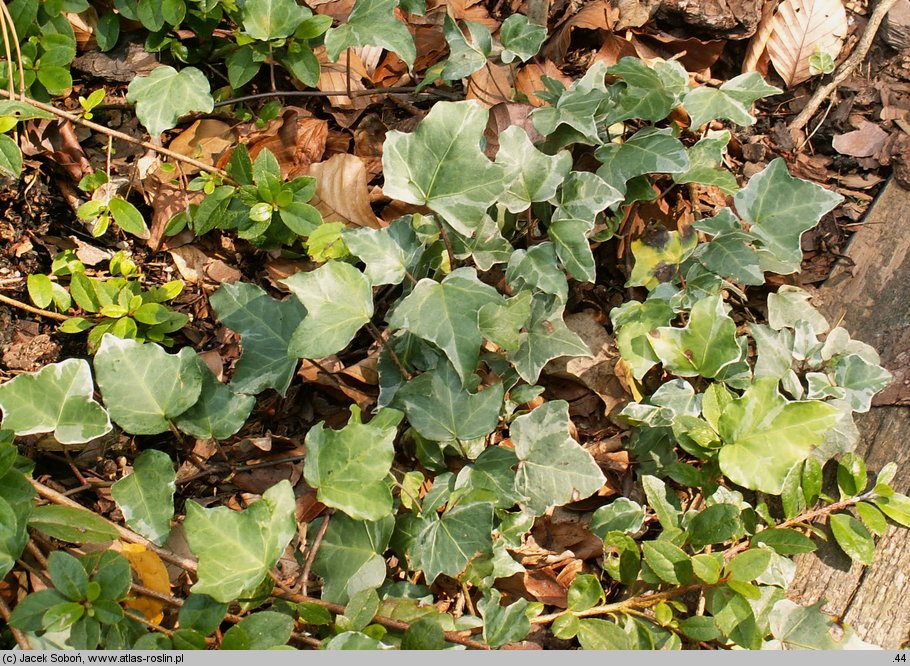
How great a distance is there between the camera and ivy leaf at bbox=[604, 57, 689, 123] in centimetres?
193

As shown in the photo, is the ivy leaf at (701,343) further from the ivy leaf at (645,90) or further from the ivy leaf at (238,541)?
the ivy leaf at (238,541)

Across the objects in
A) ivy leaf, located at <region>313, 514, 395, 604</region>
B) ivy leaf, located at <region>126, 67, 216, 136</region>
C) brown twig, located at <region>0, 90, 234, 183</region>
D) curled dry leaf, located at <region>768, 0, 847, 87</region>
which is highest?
curled dry leaf, located at <region>768, 0, 847, 87</region>

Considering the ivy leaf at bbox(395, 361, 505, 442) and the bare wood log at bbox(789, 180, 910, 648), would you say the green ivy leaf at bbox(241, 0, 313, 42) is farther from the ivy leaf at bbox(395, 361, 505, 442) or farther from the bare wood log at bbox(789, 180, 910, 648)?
the bare wood log at bbox(789, 180, 910, 648)

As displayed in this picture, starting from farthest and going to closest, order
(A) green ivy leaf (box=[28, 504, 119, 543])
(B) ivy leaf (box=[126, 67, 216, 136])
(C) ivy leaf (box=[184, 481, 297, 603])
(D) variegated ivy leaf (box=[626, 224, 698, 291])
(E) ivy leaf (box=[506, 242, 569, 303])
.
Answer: (D) variegated ivy leaf (box=[626, 224, 698, 291]) → (B) ivy leaf (box=[126, 67, 216, 136]) → (E) ivy leaf (box=[506, 242, 569, 303]) → (A) green ivy leaf (box=[28, 504, 119, 543]) → (C) ivy leaf (box=[184, 481, 297, 603])

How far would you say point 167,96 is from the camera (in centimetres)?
188

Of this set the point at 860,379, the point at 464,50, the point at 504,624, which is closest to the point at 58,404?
the point at 504,624

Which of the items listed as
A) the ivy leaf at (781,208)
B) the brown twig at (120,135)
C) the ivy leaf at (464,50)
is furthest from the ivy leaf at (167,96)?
the ivy leaf at (781,208)

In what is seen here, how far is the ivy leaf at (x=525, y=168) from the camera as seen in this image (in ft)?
5.85

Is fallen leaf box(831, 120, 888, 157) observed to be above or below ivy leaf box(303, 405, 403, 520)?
above

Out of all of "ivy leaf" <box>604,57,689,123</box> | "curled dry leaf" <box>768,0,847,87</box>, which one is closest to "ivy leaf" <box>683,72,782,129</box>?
"ivy leaf" <box>604,57,689,123</box>

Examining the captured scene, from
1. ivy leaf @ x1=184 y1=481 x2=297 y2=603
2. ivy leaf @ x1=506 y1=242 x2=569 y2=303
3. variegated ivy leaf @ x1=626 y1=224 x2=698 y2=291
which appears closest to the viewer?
ivy leaf @ x1=184 y1=481 x2=297 y2=603

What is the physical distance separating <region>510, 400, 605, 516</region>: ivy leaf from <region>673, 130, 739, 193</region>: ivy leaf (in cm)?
67

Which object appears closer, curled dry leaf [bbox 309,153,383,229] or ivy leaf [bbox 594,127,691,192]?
ivy leaf [bbox 594,127,691,192]

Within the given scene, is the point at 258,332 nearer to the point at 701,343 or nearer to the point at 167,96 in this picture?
the point at 167,96
